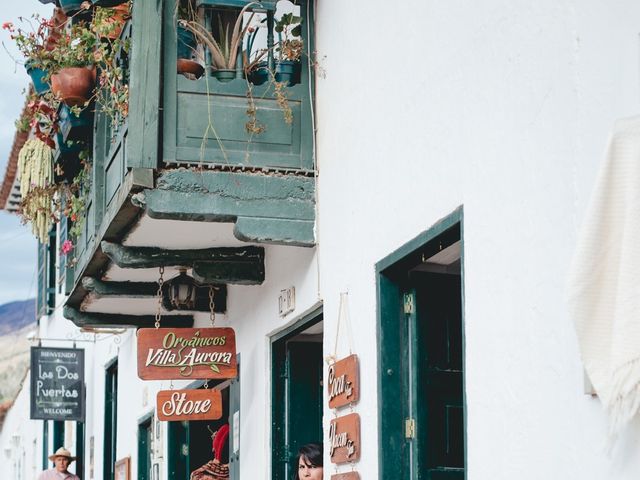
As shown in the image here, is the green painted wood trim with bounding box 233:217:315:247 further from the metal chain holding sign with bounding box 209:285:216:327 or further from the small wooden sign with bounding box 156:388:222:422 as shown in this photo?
the metal chain holding sign with bounding box 209:285:216:327

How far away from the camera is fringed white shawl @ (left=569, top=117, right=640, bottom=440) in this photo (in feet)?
13.1

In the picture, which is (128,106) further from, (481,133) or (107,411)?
(107,411)

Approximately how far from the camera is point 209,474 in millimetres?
10125

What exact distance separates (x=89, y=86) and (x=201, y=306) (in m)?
2.00

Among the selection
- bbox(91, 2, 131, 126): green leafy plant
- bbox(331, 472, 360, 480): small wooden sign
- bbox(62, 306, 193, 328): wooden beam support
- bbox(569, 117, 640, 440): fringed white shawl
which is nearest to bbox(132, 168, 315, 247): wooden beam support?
bbox(91, 2, 131, 126): green leafy plant

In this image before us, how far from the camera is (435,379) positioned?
663 centimetres

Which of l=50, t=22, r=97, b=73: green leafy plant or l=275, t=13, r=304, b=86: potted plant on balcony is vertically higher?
l=50, t=22, r=97, b=73: green leafy plant

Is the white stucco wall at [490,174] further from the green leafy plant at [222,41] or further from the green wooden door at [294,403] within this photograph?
the green wooden door at [294,403]

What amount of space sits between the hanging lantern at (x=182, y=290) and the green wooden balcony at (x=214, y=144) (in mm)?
1878

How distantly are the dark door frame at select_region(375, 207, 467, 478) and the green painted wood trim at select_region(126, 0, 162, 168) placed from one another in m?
1.69

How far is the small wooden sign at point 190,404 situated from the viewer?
9.26m

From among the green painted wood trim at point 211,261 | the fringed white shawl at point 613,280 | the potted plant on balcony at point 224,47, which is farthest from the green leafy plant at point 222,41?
the fringed white shawl at point 613,280

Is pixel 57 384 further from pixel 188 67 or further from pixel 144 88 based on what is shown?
pixel 144 88

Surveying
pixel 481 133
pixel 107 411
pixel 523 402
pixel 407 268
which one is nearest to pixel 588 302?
pixel 523 402
